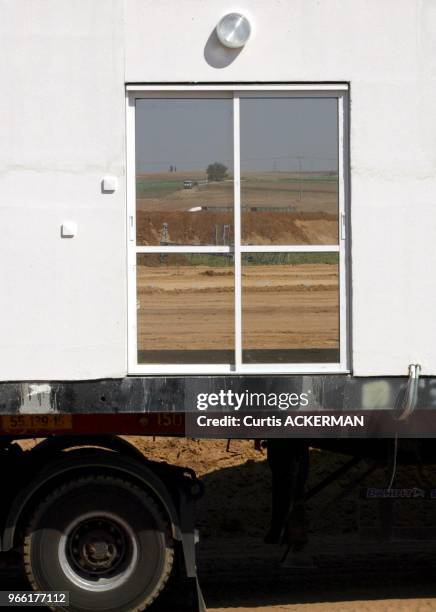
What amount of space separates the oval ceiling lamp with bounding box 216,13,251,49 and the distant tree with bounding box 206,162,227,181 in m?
0.66

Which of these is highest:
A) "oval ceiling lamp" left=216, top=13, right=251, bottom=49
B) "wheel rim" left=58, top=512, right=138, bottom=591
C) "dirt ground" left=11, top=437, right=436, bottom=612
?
"oval ceiling lamp" left=216, top=13, right=251, bottom=49

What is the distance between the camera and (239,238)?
602cm

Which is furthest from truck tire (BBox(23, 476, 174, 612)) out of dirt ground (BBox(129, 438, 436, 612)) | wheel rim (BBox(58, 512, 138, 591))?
dirt ground (BBox(129, 438, 436, 612))

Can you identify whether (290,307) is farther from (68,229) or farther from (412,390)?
(68,229)

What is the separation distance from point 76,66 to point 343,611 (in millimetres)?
3656

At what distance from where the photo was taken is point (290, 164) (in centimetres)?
604

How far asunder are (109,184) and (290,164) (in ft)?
3.38

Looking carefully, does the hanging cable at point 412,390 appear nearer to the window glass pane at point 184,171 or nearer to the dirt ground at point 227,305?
the dirt ground at point 227,305

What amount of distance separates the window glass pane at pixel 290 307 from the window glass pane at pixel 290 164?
133 mm

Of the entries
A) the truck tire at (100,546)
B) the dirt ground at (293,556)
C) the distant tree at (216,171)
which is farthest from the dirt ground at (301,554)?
the distant tree at (216,171)

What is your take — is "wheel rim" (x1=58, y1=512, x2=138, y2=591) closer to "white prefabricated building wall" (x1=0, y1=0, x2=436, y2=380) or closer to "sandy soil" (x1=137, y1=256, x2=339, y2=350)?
"white prefabricated building wall" (x1=0, y1=0, x2=436, y2=380)

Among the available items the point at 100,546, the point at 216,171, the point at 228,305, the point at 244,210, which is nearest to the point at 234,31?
the point at 216,171

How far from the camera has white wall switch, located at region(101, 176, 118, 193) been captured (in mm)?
5855

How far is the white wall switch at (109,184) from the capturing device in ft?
19.2
